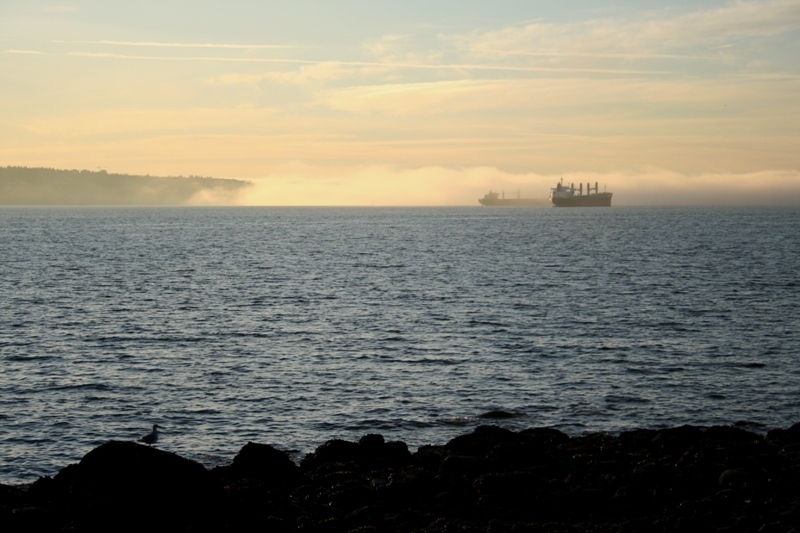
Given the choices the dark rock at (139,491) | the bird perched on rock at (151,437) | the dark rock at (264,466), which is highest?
the dark rock at (139,491)

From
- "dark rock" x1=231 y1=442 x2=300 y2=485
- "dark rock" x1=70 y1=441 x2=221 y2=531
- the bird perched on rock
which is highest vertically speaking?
"dark rock" x1=70 y1=441 x2=221 y2=531

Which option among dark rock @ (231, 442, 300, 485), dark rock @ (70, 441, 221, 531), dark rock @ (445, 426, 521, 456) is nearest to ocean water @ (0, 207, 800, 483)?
dark rock @ (445, 426, 521, 456)

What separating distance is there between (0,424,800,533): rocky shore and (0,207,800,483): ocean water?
4300mm

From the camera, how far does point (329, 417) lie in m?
27.2

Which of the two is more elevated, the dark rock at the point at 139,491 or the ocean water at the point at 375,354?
the dark rock at the point at 139,491

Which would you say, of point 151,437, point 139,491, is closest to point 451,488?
point 139,491

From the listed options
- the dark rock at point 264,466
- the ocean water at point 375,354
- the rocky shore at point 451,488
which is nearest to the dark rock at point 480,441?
the rocky shore at point 451,488

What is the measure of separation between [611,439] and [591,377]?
10.4 metres

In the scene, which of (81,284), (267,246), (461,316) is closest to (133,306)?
(81,284)

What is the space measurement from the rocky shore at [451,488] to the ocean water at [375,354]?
4300 mm

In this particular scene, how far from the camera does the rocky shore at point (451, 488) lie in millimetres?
13492

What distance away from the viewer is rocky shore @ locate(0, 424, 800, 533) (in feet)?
44.3

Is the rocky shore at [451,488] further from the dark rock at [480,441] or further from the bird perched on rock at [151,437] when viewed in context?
the bird perched on rock at [151,437]

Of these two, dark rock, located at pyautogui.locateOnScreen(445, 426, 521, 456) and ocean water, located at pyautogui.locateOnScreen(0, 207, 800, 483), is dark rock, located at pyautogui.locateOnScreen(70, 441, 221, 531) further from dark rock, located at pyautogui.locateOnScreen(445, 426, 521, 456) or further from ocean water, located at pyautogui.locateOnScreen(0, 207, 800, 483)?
ocean water, located at pyautogui.locateOnScreen(0, 207, 800, 483)
